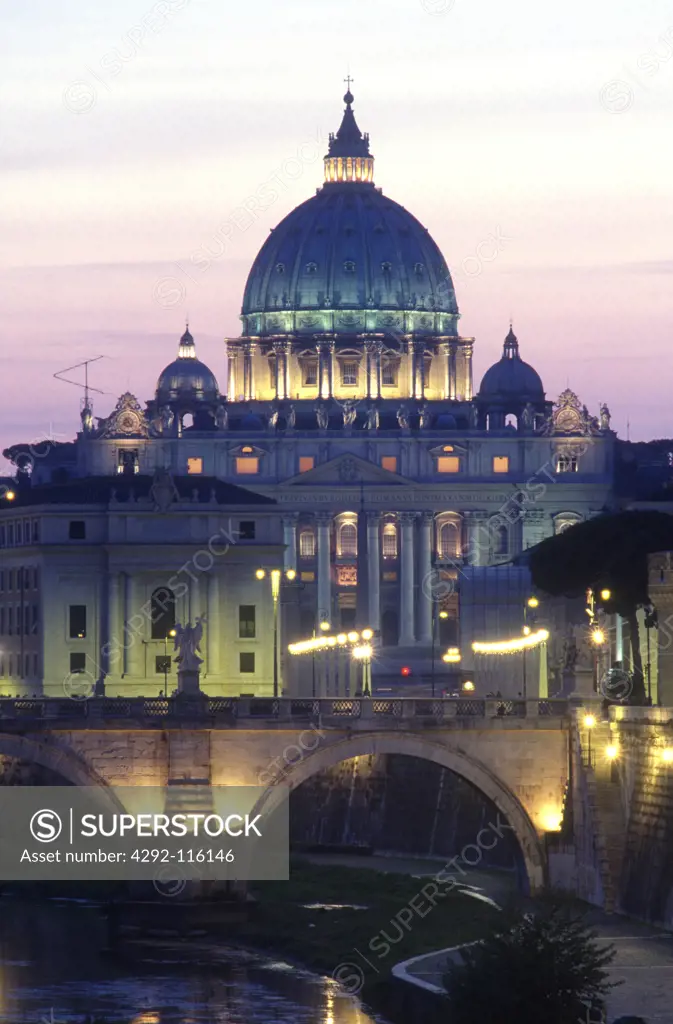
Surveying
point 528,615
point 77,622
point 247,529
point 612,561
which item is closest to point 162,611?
point 77,622

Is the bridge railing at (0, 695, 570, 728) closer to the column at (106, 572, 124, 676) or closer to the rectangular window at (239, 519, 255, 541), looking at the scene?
the column at (106, 572, 124, 676)

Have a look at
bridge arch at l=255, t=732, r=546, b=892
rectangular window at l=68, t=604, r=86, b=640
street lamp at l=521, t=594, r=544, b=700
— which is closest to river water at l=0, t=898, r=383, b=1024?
bridge arch at l=255, t=732, r=546, b=892

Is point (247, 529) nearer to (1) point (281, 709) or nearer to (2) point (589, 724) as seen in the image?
(1) point (281, 709)

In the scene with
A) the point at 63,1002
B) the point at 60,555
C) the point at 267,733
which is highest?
the point at 60,555

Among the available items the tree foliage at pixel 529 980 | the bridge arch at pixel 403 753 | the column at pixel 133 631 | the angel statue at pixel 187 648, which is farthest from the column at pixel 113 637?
the tree foliage at pixel 529 980

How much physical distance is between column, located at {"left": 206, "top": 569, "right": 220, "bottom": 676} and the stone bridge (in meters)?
51.3

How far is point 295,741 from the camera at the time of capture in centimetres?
8925

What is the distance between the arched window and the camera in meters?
146

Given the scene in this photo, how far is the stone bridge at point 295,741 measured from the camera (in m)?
88.5

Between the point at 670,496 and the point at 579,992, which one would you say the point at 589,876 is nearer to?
the point at 579,992

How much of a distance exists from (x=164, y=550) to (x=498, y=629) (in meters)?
15.3

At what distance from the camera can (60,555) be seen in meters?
149

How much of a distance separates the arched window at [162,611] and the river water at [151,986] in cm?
5634

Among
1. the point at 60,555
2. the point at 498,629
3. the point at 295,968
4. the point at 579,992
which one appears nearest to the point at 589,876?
the point at 295,968
